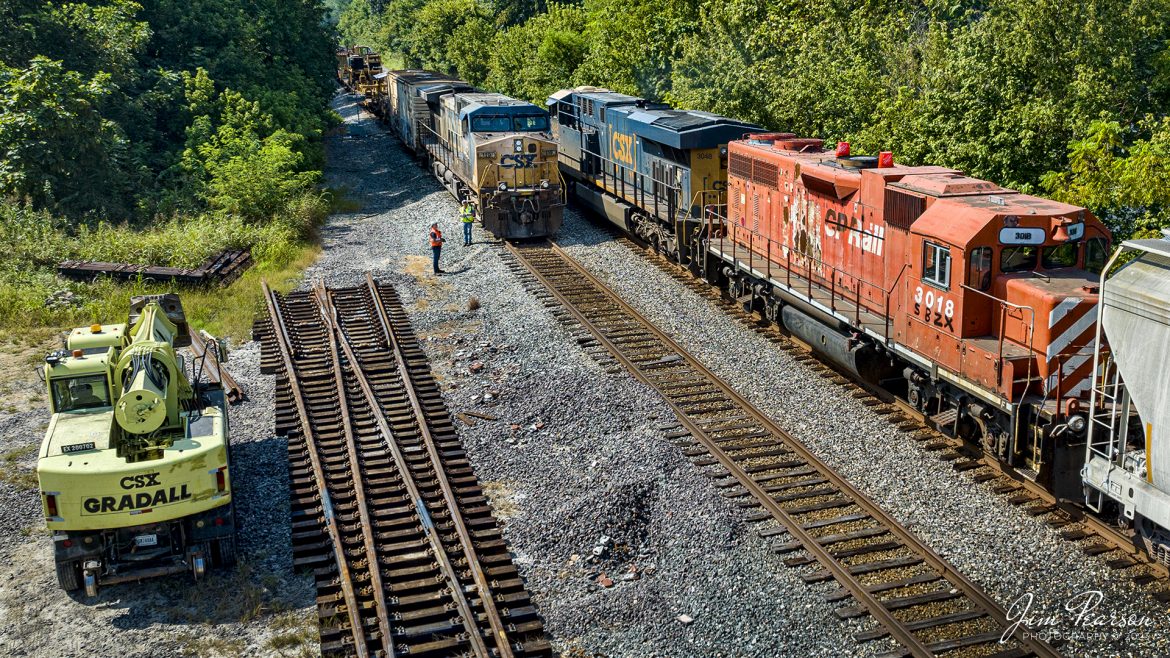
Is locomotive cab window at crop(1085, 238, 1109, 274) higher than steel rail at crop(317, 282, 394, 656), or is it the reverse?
locomotive cab window at crop(1085, 238, 1109, 274)

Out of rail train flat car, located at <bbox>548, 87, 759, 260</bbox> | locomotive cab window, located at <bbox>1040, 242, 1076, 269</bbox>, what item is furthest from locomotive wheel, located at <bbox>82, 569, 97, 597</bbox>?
rail train flat car, located at <bbox>548, 87, 759, 260</bbox>

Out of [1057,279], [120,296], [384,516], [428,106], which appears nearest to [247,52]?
[428,106]

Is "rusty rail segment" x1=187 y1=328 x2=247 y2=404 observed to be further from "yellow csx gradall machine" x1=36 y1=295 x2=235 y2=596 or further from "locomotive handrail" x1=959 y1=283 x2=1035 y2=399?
"locomotive handrail" x1=959 y1=283 x2=1035 y2=399

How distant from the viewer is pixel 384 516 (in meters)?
12.3

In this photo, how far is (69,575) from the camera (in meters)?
10.8

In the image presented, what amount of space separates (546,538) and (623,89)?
27.9m

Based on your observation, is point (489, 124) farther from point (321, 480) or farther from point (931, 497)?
point (931, 497)

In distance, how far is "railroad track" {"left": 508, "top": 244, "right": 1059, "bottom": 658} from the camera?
9.59 m

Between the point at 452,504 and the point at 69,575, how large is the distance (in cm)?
414

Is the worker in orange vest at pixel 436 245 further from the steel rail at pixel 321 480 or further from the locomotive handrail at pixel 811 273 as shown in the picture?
the locomotive handrail at pixel 811 273

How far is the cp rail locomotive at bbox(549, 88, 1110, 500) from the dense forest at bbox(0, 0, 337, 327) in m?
11.0

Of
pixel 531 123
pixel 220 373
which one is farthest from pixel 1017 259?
pixel 531 123

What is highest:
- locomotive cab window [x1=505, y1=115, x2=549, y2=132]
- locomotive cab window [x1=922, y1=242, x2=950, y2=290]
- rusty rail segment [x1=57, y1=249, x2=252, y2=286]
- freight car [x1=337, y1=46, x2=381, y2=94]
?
freight car [x1=337, y1=46, x2=381, y2=94]

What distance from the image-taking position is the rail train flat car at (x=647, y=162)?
73.5ft
